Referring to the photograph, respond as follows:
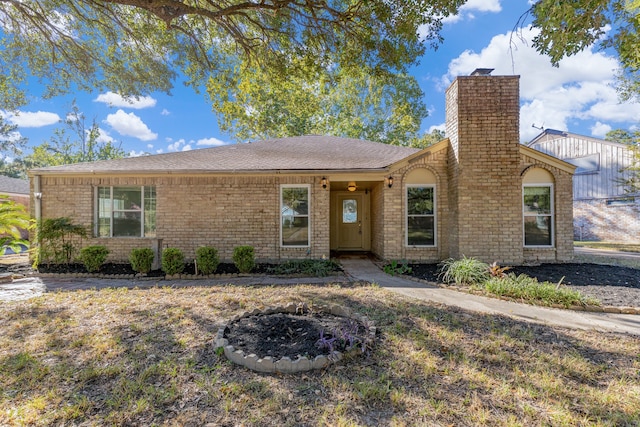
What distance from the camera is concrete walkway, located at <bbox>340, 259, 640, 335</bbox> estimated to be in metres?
4.26

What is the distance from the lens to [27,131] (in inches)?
1310

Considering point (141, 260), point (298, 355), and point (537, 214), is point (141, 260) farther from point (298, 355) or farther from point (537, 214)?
point (537, 214)

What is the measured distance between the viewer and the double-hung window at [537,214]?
825 cm

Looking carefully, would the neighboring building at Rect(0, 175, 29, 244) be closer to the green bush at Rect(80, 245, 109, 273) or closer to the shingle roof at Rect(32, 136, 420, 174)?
the shingle roof at Rect(32, 136, 420, 174)

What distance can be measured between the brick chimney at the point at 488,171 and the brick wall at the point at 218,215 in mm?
3946

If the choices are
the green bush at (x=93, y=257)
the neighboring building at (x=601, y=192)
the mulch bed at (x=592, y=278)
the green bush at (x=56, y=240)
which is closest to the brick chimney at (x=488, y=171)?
the mulch bed at (x=592, y=278)

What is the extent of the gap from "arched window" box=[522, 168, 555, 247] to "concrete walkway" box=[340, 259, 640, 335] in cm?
382

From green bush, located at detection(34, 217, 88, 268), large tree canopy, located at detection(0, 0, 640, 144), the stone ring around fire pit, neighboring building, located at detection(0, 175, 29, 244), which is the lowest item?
the stone ring around fire pit

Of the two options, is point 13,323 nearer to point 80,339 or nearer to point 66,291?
point 80,339

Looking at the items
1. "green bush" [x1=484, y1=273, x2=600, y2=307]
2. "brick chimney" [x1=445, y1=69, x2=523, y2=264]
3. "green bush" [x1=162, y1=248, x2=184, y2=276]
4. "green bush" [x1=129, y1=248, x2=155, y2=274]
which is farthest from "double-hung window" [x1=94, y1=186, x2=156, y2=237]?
"green bush" [x1=484, y1=273, x2=600, y2=307]

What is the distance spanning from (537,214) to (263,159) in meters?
8.09

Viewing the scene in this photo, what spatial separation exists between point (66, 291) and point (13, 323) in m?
1.91

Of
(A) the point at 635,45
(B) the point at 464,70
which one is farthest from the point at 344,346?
(B) the point at 464,70

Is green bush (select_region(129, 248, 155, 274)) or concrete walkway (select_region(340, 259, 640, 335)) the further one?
green bush (select_region(129, 248, 155, 274))
